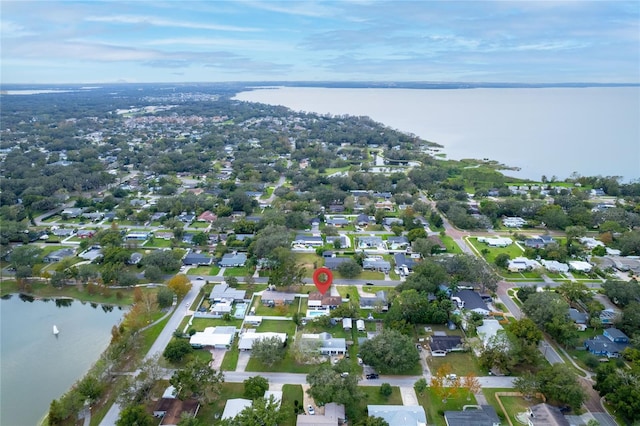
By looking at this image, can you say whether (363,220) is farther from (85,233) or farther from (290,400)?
(85,233)

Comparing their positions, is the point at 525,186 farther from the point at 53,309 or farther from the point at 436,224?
the point at 53,309

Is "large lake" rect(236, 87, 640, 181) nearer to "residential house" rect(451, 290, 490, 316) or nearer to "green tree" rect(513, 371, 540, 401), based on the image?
"residential house" rect(451, 290, 490, 316)

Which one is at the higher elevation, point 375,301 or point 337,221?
point 337,221

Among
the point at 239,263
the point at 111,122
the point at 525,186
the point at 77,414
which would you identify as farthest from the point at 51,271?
the point at 111,122

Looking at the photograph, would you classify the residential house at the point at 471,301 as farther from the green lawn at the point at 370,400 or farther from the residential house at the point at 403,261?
the green lawn at the point at 370,400

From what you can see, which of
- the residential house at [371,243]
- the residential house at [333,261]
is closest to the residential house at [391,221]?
the residential house at [371,243]

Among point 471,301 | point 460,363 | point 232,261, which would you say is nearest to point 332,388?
point 460,363
